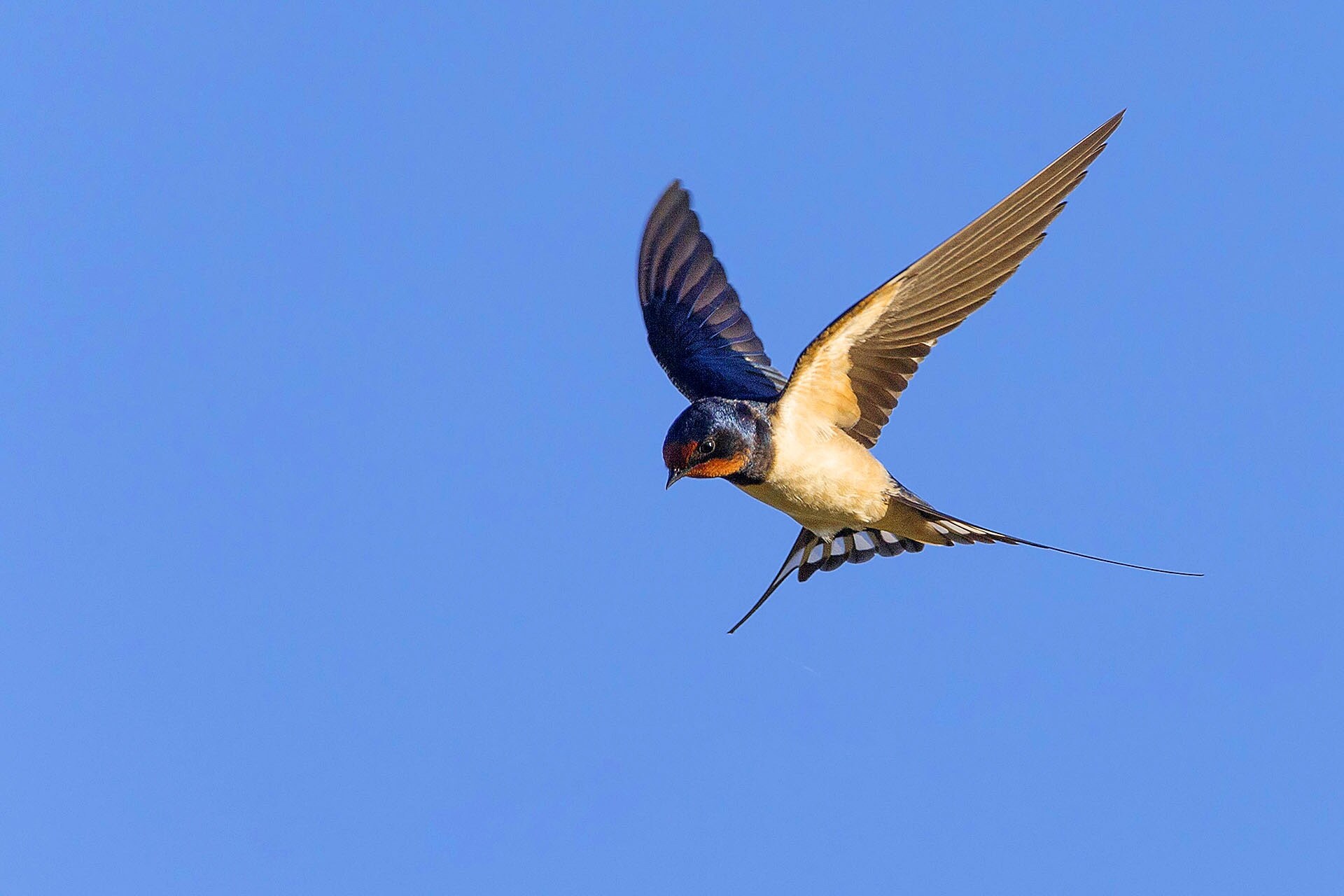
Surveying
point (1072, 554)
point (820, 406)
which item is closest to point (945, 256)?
point (820, 406)

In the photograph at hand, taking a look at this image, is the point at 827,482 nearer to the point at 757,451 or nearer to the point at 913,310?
the point at 757,451

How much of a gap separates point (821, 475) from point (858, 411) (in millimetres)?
277

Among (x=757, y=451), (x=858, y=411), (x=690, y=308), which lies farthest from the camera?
(x=690, y=308)

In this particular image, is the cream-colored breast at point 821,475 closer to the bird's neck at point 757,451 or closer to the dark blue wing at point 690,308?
the bird's neck at point 757,451

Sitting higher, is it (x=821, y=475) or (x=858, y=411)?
(x=858, y=411)

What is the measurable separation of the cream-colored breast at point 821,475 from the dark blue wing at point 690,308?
83cm

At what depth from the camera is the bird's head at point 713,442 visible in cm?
445

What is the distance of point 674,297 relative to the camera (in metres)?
6.18

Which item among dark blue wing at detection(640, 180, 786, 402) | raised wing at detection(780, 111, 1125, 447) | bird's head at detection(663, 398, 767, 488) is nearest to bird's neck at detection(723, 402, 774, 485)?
bird's head at detection(663, 398, 767, 488)

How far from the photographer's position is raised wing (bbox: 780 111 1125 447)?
433 centimetres

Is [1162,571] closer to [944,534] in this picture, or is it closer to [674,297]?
[944,534]

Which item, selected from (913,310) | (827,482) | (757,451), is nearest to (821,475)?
(827,482)

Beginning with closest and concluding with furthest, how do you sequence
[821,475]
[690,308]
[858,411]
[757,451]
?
[757,451]
[821,475]
[858,411]
[690,308]

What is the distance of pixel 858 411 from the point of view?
486 centimetres
